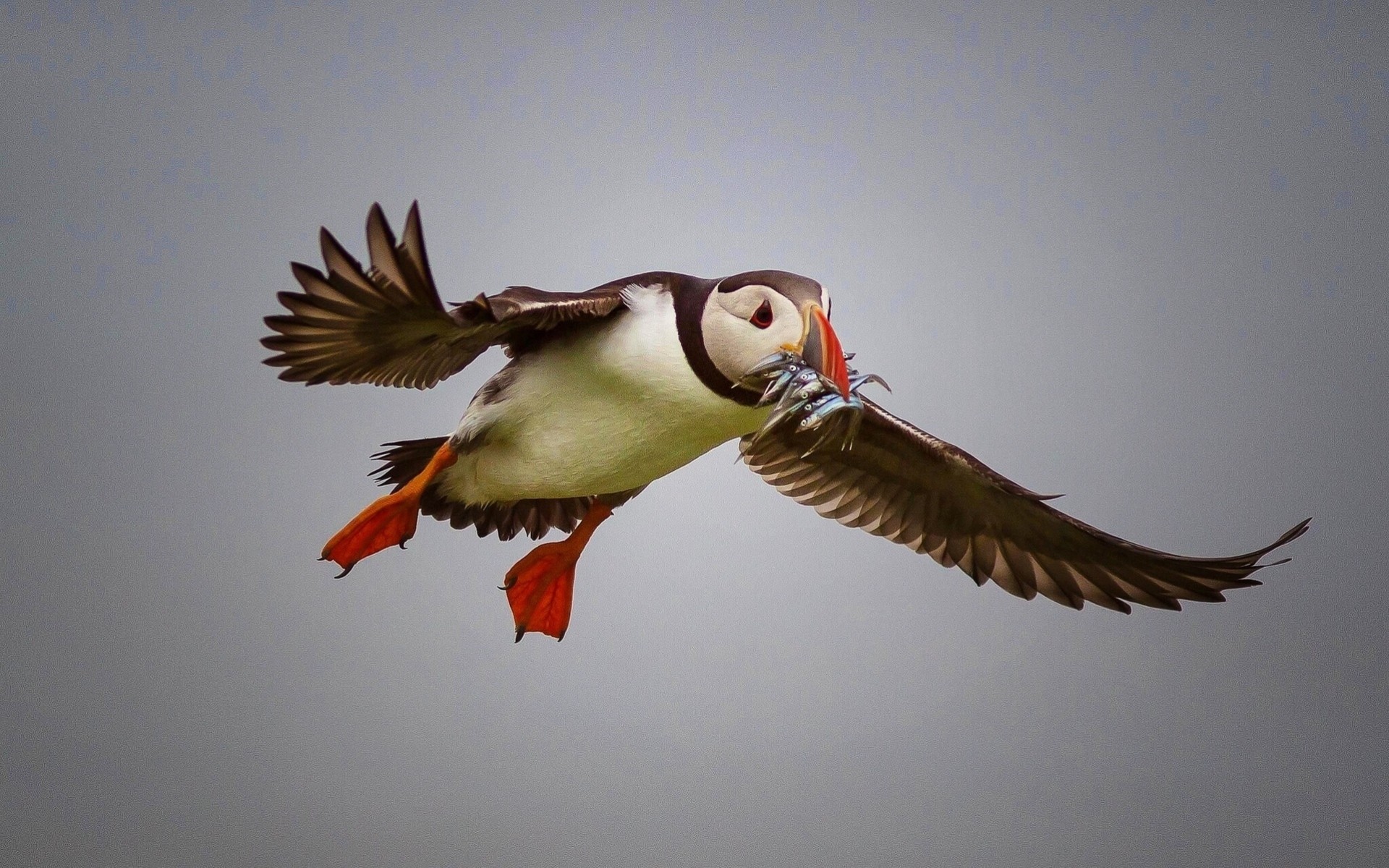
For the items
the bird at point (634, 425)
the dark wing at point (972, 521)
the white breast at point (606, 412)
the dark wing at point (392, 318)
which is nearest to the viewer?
the dark wing at point (392, 318)

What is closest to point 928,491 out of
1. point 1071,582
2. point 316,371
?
point 1071,582

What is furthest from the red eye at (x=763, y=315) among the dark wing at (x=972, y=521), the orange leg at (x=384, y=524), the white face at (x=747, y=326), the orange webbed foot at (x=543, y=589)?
the orange webbed foot at (x=543, y=589)

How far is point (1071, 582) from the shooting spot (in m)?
2.27

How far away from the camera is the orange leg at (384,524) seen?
6.26ft

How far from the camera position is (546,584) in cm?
221

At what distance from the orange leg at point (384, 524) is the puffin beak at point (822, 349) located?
0.67 meters

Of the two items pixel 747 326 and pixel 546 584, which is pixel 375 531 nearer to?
pixel 546 584

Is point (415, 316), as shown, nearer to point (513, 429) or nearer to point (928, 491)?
point (513, 429)

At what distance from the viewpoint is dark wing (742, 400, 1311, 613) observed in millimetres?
2160

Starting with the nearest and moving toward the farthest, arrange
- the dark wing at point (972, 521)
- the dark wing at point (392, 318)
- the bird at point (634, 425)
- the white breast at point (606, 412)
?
the dark wing at point (392, 318), the bird at point (634, 425), the white breast at point (606, 412), the dark wing at point (972, 521)

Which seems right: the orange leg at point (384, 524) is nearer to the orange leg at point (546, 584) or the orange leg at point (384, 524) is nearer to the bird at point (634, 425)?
the bird at point (634, 425)

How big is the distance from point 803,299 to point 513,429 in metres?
0.58

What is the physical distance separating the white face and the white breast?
0.07 metres

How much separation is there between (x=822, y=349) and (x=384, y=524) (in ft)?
2.68
